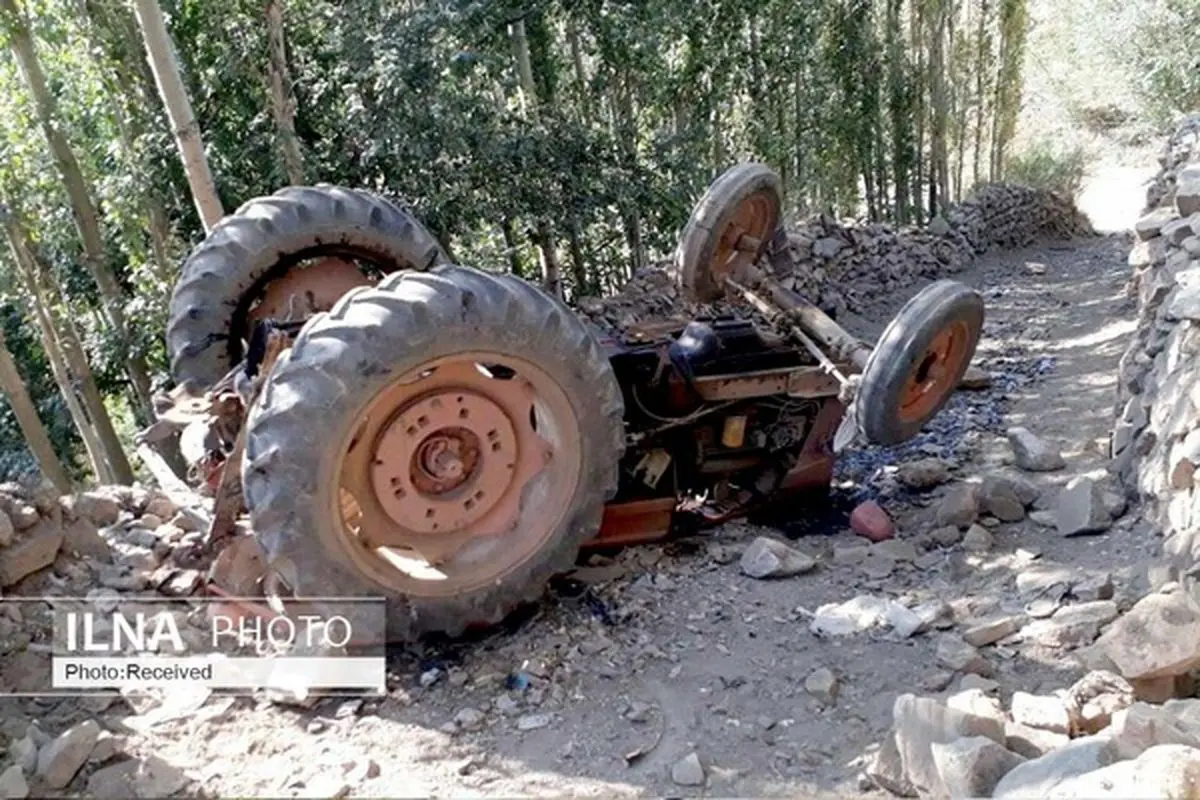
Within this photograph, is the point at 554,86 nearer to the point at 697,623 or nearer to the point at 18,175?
the point at 18,175

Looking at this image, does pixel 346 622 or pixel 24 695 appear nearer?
pixel 24 695

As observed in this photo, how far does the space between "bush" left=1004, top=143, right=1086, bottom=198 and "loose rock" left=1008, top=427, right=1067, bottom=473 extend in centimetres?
1294

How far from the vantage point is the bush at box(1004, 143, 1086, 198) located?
672 inches

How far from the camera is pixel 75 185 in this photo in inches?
348

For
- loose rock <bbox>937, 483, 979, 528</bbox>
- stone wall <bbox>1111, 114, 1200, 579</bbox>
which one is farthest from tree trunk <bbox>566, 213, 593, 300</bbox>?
loose rock <bbox>937, 483, 979, 528</bbox>

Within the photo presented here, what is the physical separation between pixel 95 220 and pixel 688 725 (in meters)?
8.47

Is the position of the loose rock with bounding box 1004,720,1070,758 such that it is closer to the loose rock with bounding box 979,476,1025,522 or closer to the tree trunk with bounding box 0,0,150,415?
the loose rock with bounding box 979,476,1025,522

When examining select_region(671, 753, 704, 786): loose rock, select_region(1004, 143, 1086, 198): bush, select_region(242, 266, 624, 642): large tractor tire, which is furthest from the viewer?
select_region(1004, 143, 1086, 198): bush

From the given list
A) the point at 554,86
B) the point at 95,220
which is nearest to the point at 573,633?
the point at 554,86

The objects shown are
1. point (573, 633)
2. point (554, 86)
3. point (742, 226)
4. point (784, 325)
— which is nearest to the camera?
point (573, 633)

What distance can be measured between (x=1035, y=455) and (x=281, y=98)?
607 centimetres

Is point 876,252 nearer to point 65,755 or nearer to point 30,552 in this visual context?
point 30,552

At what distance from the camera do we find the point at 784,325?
15.2 feet

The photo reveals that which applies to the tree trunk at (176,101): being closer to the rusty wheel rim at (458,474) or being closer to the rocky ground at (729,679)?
the rocky ground at (729,679)
